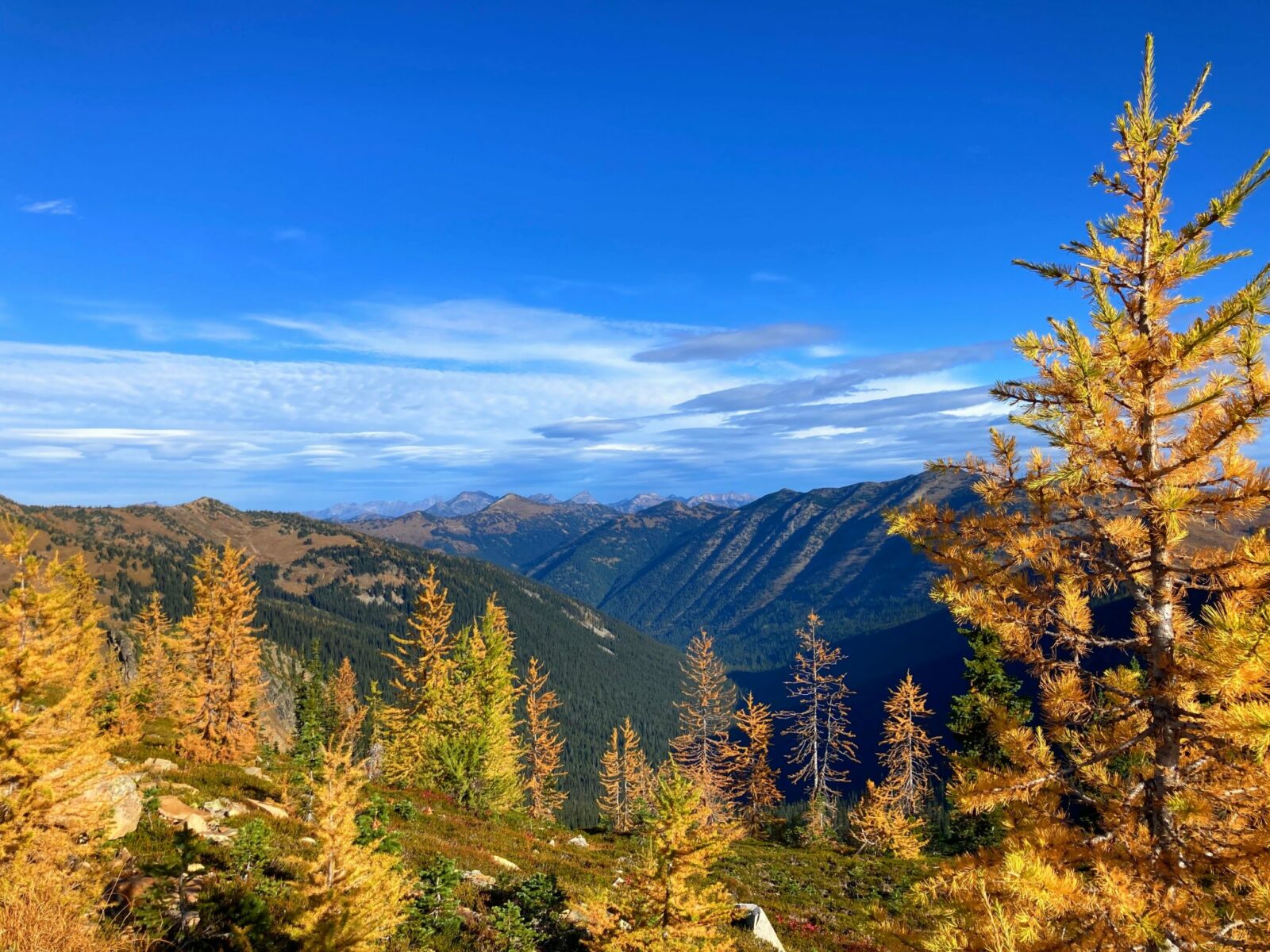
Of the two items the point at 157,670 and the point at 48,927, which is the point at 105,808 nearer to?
the point at 48,927

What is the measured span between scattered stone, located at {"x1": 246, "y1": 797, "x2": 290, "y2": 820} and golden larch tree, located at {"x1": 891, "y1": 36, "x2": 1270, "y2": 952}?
2139 centimetres

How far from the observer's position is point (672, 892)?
1338 cm

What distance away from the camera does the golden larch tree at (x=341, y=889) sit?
925 centimetres

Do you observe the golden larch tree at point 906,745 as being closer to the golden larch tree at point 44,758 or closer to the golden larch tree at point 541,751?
the golden larch tree at point 541,751

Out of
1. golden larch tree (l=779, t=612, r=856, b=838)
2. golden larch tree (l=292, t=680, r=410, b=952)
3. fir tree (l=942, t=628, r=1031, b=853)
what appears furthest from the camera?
golden larch tree (l=779, t=612, r=856, b=838)

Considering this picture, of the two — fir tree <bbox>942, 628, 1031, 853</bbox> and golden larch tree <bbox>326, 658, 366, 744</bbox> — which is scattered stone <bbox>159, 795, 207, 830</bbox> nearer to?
fir tree <bbox>942, 628, 1031, 853</bbox>

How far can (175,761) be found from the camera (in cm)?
2755

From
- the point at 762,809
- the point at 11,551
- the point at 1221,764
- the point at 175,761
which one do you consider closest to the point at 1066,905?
the point at 1221,764

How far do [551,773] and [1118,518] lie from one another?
67.6 metres

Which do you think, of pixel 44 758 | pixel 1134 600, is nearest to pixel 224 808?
pixel 44 758

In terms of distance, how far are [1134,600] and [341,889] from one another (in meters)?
12.0

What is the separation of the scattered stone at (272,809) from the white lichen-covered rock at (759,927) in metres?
15.5

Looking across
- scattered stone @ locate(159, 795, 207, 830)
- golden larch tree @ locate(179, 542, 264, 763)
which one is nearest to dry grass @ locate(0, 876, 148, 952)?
scattered stone @ locate(159, 795, 207, 830)

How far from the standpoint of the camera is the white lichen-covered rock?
19391 mm
